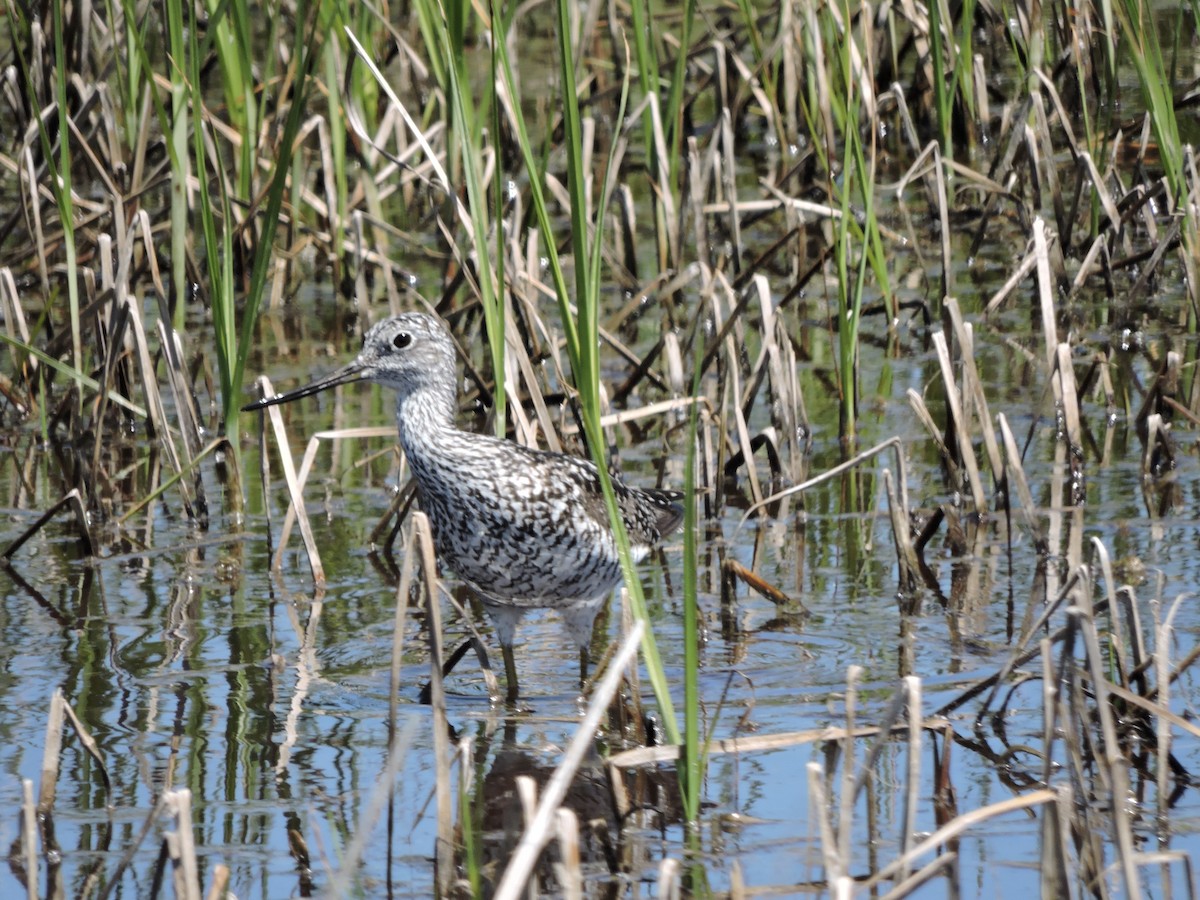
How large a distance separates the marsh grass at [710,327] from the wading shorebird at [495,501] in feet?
1.10

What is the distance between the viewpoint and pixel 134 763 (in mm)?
5207

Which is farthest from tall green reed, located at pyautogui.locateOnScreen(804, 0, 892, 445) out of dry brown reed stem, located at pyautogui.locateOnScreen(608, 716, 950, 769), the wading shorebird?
dry brown reed stem, located at pyautogui.locateOnScreen(608, 716, 950, 769)

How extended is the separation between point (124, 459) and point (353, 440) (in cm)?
110

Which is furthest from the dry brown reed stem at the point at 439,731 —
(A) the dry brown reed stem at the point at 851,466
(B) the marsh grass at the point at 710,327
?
(A) the dry brown reed stem at the point at 851,466

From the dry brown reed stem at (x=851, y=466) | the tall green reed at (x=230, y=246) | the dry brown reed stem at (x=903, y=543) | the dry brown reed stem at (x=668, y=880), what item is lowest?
the dry brown reed stem at (x=668, y=880)

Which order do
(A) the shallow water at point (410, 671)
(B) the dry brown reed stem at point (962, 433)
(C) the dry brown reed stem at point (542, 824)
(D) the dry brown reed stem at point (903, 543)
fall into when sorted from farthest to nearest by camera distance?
(B) the dry brown reed stem at point (962, 433) → (D) the dry brown reed stem at point (903, 543) → (A) the shallow water at point (410, 671) → (C) the dry brown reed stem at point (542, 824)

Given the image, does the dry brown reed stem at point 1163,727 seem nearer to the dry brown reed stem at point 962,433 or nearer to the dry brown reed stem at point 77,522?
the dry brown reed stem at point 962,433

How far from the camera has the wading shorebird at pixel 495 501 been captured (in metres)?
5.64

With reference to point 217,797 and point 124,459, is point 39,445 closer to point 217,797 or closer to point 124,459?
point 124,459

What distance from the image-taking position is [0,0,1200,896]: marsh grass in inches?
166

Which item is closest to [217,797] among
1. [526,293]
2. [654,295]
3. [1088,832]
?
[1088,832]

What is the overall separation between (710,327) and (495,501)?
379cm

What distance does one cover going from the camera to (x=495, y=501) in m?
5.61

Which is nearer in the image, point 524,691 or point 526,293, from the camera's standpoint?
point 524,691
